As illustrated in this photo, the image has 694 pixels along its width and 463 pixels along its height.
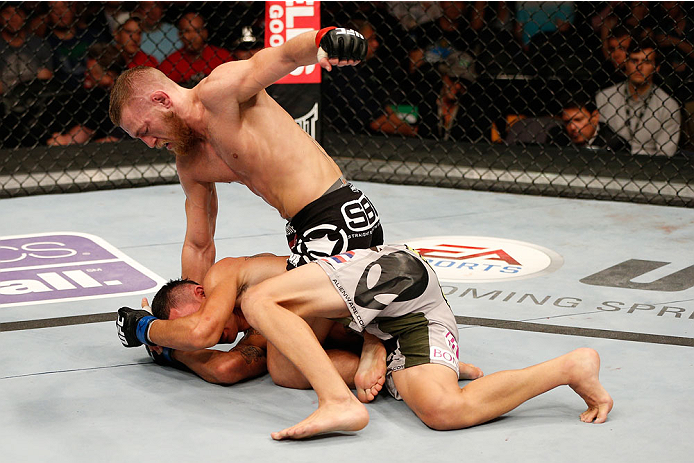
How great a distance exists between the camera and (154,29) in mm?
5043

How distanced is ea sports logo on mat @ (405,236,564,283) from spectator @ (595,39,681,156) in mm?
1370

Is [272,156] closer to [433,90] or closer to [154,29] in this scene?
[433,90]

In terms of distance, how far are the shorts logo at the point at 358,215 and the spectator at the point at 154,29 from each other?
9.95 feet

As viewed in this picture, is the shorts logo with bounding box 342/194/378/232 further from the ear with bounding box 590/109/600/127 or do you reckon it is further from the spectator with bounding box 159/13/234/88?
the spectator with bounding box 159/13/234/88

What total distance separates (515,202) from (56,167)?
2191 millimetres

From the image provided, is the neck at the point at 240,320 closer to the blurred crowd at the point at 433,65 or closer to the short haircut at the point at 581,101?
the blurred crowd at the point at 433,65

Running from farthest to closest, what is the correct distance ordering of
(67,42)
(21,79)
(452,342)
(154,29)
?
(154,29) → (67,42) → (21,79) → (452,342)

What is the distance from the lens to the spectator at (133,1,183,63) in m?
5.00

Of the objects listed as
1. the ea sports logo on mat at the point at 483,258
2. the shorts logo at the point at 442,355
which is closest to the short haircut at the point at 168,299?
the shorts logo at the point at 442,355

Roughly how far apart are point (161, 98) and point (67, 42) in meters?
3.14

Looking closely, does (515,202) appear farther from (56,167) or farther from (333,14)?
(56,167)

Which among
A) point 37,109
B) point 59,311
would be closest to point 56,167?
point 37,109

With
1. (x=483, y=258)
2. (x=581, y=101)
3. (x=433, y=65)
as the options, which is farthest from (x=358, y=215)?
(x=433, y=65)

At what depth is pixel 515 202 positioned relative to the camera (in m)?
3.94
